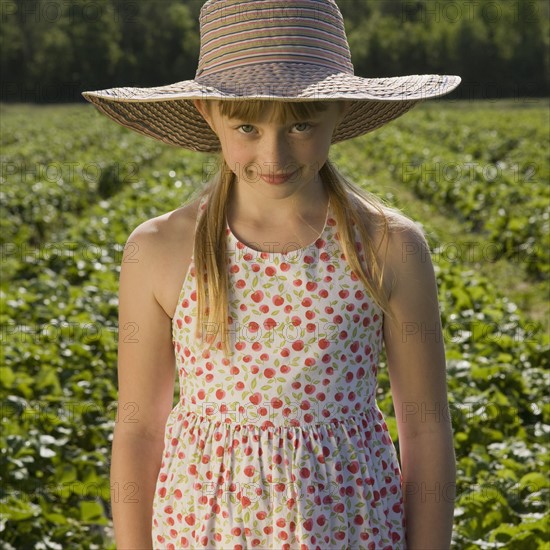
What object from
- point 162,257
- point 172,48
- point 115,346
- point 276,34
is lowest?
point 115,346

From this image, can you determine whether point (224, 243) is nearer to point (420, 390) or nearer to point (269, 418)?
point (269, 418)

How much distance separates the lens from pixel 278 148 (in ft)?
5.40

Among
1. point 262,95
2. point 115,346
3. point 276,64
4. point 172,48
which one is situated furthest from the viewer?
point 172,48

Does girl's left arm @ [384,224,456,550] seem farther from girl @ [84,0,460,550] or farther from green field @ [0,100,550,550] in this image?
green field @ [0,100,550,550]

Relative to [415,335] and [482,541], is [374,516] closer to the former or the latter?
[415,335]

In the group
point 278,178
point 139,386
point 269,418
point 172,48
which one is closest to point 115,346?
point 139,386

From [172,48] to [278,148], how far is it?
73.4 meters

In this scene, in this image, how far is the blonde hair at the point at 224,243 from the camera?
5.73 feet

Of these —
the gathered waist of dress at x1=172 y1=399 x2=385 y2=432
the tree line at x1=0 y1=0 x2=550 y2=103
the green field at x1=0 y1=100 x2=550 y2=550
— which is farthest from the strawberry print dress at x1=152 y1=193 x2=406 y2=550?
the tree line at x1=0 y1=0 x2=550 y2=103

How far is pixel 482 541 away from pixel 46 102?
210 ft

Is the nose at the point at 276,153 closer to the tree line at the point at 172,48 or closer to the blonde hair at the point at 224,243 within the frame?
the blonde hair at the point at 224,243

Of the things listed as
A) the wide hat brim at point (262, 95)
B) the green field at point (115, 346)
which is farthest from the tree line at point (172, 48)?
the wide hat brim at point (262, 95)

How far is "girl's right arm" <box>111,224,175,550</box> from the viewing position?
1.80 meters

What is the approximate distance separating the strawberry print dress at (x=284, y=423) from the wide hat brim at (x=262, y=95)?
10.4 inches
